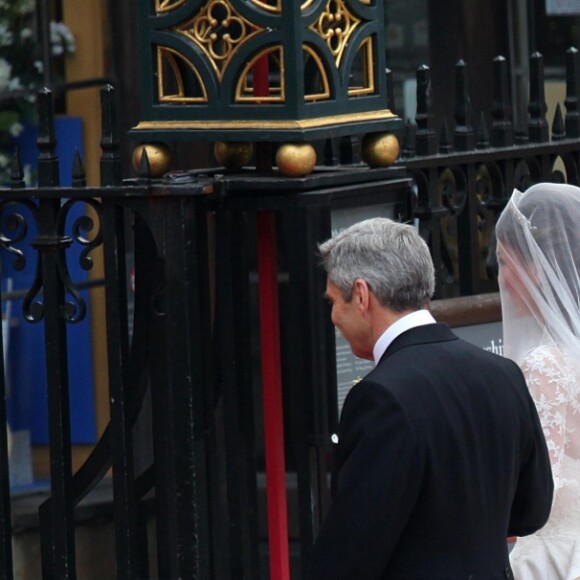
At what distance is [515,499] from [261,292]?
3.05ft

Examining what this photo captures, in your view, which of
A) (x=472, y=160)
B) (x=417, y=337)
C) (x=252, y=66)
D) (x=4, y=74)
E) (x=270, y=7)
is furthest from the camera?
(x=4, y=74)

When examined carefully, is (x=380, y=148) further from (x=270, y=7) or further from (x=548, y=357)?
(x=548, y=357)

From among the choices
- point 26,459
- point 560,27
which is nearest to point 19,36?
point 26,459

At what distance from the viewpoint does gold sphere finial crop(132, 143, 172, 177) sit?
11.6ft

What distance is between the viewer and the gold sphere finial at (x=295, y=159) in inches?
134

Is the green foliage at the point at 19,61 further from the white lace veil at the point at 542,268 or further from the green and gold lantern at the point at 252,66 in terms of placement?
the white lace veil at the point at 542,268

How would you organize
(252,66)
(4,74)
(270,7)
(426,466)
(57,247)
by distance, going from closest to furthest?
(426,466) < (270,7) < (252,66) < (57,247) < (4,74)

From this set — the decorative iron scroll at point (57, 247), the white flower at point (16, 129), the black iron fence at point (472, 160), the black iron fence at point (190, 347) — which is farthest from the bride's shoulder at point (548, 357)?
the white flower at point (16, 129)

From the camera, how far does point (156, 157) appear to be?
11.6 feet

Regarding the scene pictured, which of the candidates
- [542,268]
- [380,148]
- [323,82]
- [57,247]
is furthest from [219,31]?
[542,268]

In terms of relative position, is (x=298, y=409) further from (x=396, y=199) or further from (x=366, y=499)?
(x=366, y=499)

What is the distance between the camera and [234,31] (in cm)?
341

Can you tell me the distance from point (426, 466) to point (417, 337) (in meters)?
0.28

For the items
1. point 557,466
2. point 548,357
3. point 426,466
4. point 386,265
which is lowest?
point 557,466
